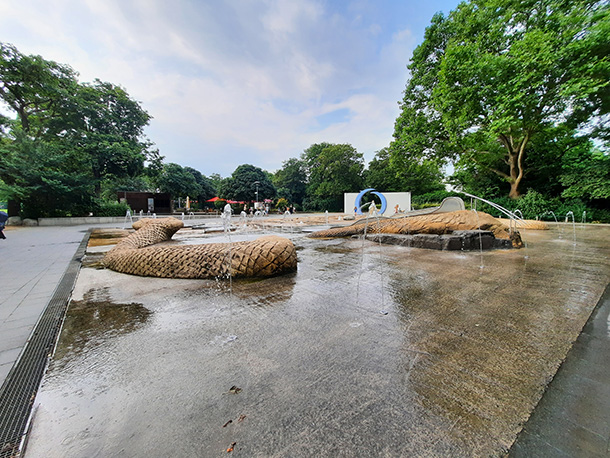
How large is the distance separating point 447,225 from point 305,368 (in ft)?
19.8

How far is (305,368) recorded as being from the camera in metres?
1.39

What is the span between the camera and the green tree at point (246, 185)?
1387 inches

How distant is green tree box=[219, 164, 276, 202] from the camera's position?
3522 cm

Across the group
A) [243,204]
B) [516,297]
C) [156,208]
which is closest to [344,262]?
[516,297]

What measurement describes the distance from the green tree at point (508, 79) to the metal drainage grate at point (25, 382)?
16367 mm

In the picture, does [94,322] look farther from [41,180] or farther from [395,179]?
[395,179]

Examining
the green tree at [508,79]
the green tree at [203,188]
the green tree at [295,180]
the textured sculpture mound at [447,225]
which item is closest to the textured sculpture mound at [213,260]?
the textured sculpture mound at [447,225]

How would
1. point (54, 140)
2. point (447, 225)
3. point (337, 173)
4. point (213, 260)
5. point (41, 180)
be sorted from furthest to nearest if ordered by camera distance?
point (337, 173) < point (54, 140) < point (41, 180) < point (447, 225) < point (213, 260)

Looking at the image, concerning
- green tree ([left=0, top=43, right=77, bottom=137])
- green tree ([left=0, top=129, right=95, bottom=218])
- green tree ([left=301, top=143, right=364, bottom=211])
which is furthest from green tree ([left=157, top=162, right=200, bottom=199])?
green tree ([left=301, top=143, right=364, bottom=211])

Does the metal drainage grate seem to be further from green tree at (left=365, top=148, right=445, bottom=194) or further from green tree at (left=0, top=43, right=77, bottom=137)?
green tree at (left=365, top=148, right=445, bottom=194)

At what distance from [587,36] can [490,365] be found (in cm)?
1754

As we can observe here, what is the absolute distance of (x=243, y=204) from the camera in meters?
34.5

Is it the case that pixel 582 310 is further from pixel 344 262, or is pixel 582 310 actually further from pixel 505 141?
pixel 505 141

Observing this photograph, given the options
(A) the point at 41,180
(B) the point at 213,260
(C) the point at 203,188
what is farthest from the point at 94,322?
(C) the point at 203,188
